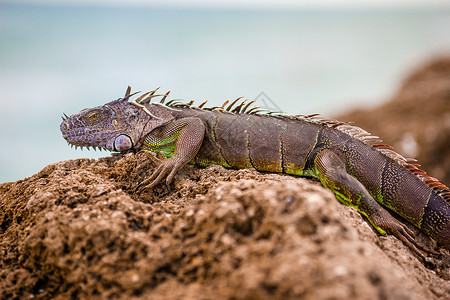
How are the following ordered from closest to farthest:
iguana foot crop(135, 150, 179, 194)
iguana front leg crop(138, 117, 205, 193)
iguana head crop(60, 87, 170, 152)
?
iguana foot crop(135, 150, 179, 194), iguana front leg crop(138, 117, 205, 193), iguana head crop(60, 87, 170, 152)

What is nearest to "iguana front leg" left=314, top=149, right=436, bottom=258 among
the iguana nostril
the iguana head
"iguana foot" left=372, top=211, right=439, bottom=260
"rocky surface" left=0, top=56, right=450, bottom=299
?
"iguana foot" left=372, top=211, right=439, bottom=260

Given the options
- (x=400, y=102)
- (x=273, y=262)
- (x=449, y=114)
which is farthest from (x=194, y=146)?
(x=400, y=102)

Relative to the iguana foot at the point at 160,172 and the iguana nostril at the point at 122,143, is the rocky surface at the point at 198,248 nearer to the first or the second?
the iguana foot at the point at 160,172

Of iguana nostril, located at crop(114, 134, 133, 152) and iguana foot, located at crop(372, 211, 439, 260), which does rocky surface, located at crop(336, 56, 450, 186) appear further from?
iguana nostril, located at crop(114, 134, 133, 152)

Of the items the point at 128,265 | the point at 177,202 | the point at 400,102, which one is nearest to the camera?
the point at 128,265

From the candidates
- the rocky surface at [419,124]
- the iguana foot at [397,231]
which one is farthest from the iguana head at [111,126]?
the rocky surface at [419,124]

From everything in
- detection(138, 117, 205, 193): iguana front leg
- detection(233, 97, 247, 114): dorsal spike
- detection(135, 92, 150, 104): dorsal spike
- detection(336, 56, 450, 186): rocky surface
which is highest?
detection(135, 92, 150, 104): dorsal spike

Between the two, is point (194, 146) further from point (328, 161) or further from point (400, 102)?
point (400, 102)
